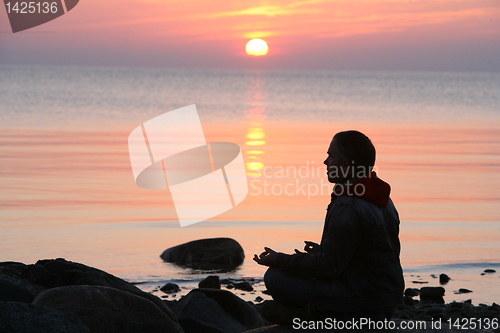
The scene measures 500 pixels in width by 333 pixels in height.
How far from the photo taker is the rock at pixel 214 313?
756 centimetres

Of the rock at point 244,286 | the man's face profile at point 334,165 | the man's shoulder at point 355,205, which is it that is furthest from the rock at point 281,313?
the rock at point 244,286

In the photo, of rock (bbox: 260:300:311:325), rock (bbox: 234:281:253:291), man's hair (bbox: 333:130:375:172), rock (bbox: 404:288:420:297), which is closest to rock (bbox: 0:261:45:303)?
rock (bbox: 260:300:311:325)

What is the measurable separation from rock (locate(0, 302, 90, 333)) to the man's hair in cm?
224

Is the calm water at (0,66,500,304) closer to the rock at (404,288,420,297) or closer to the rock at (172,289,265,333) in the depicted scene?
the rock at (404,288,420,297)

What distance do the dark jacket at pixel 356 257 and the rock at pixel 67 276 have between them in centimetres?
272

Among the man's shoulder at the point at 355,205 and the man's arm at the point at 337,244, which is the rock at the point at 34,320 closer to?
the man's arm at the point at 337,244

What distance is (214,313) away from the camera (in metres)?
7.80

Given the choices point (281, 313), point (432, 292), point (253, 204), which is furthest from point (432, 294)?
point (253, 204)

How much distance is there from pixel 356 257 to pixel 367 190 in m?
0.47

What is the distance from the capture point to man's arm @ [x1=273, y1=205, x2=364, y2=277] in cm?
548

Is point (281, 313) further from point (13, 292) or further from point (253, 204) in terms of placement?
point (253, 204)

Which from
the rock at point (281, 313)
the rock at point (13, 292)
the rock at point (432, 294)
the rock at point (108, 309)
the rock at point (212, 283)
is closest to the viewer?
the rock at point (281, 313)

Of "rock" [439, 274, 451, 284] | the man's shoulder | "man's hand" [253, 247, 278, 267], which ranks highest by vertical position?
the man's shoulder

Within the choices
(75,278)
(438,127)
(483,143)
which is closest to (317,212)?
(75,278)
